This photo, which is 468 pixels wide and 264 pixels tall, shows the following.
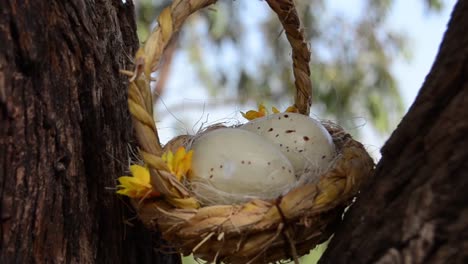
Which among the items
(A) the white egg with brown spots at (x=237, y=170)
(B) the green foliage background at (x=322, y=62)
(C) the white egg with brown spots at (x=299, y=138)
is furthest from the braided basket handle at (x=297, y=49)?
(B) the green foliage background at (x=322, y=62)

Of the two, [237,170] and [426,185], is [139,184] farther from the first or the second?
[426,185]

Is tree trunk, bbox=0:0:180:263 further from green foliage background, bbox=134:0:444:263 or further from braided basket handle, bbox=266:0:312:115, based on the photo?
green foliage background, bbox=134:0:444:263

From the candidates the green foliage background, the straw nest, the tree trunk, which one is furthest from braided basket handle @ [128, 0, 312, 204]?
the green foliage background

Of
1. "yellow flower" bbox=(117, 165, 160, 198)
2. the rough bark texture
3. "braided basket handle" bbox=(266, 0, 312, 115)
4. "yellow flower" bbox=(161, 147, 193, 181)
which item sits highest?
"braided basket handle" bbox=(266, 0, 312, 115)

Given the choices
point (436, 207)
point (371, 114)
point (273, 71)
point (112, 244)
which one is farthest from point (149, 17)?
point (436, 207)

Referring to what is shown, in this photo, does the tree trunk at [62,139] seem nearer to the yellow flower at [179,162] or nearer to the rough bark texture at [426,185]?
the yellow flower at [179,162]

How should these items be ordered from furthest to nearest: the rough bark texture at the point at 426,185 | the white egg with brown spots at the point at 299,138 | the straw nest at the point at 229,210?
the white egg with brown spots at the point at 299,138 → the straw nest at the point at 229,210 → the rough bark texture at the point at 426,185

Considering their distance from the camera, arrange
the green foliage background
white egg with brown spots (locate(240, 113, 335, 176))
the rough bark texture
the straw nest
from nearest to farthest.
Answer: the rough bark texture → the straw nest → white egg with brown spots (locate(240, 113, 335, 176)) → the green foliage background
